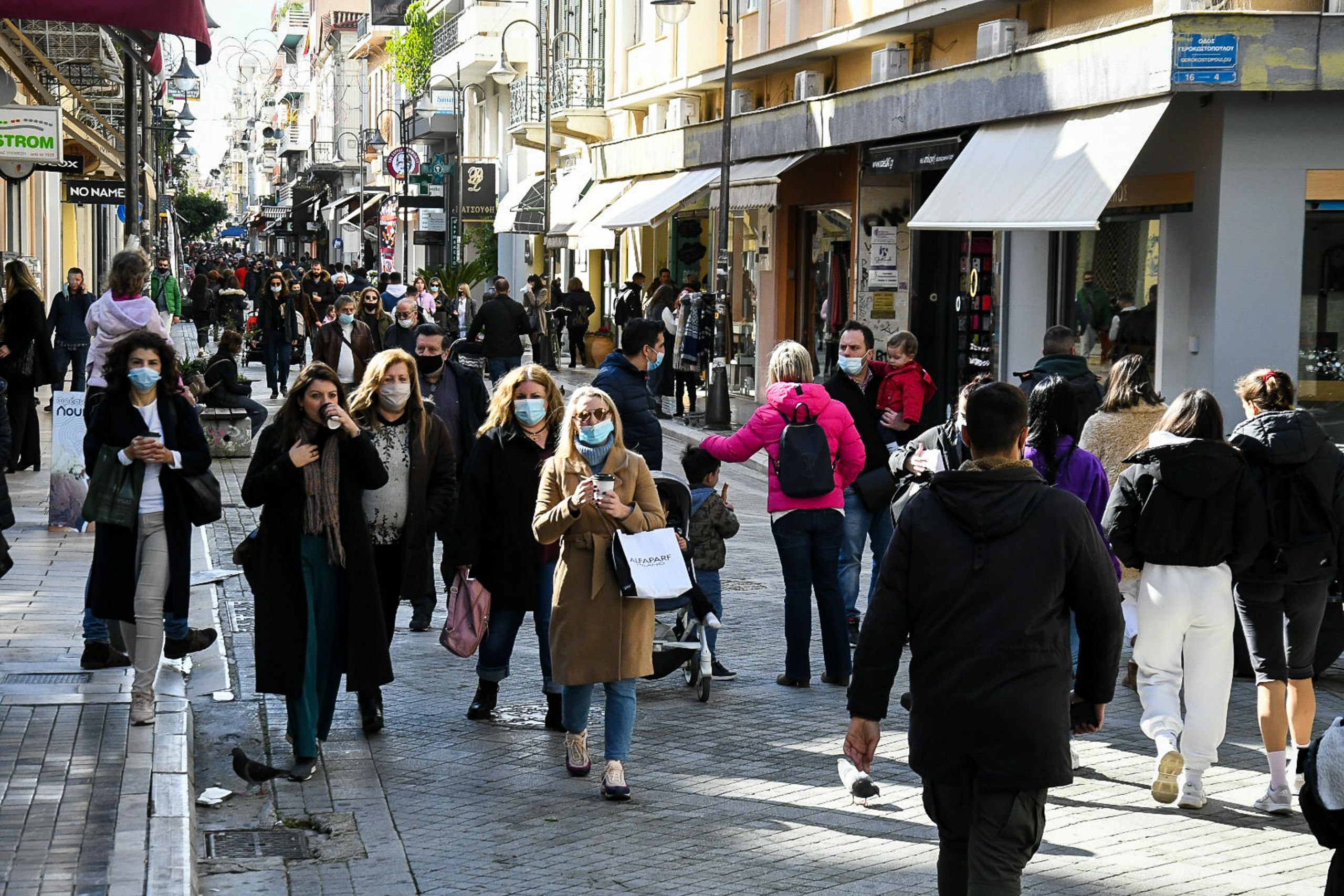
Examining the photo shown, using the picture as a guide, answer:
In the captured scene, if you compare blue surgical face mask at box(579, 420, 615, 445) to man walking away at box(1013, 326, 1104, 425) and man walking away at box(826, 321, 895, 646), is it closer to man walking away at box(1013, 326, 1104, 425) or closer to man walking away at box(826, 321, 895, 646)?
man walking away at box(826, 321, 895, 646)

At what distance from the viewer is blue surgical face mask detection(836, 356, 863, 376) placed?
392 inches

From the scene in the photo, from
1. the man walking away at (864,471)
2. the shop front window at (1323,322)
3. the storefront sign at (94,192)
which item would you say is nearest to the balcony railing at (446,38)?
the storefront sign at (94,192)

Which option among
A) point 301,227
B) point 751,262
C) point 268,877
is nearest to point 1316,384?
point 268,877

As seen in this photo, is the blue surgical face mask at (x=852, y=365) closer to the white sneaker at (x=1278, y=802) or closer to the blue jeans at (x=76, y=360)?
the white sneaker at (x=1278, y=802)

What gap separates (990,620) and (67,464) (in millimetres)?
9734

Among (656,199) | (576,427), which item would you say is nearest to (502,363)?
(656,199)

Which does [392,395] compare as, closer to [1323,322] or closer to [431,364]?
[431,364]

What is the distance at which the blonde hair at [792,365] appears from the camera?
895cm

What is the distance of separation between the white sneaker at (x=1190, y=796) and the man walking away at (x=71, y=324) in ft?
47.5

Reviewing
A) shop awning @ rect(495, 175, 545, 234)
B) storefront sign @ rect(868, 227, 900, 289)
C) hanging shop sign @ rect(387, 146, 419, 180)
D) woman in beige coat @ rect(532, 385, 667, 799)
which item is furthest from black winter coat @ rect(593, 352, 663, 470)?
hanging shop sign @ rect(387, 146, 419, 180)

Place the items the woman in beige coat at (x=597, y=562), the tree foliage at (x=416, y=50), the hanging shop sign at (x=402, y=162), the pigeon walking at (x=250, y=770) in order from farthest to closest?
the tree foliage at (x=416, y=50) < the hanging shop sign at (x=402, y=162) < the woman in beige coat at (x=597, y=562) < the pigeon walking at (x=250, y=770)

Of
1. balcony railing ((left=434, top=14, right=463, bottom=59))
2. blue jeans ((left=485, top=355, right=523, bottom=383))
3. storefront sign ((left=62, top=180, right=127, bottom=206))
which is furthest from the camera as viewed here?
balcony railing ((left=434, top=14, right=463, bottom=59))

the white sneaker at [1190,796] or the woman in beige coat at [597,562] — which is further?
the white sneaker at [1190,796]

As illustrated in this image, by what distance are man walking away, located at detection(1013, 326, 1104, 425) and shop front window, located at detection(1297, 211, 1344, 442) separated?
197 inches
